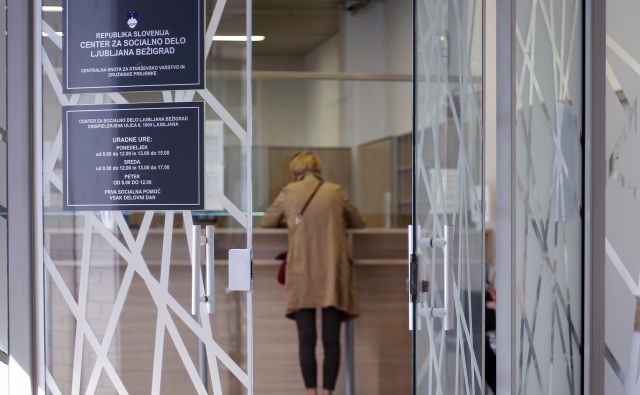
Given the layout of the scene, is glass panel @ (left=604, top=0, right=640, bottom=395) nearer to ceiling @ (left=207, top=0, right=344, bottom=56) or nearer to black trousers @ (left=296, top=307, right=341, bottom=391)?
black trousers @ (left=296, top=307, right=341, bottom=391)

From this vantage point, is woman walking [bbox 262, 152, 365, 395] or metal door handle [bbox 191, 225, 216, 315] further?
woman walking [bbox 262, 152, 365, 395]

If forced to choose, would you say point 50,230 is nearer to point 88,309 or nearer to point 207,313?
point 88,309

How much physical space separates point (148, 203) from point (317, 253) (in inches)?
91.1

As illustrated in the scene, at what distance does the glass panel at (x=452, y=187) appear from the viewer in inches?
124

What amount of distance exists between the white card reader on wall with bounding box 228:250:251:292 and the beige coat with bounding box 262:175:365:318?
224cm

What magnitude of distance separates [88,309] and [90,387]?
0.28 metres

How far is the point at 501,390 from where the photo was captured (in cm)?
319

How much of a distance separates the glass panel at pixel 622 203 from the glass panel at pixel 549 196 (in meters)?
0.17

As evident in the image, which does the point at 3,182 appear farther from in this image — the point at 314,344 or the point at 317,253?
the point at 314,344

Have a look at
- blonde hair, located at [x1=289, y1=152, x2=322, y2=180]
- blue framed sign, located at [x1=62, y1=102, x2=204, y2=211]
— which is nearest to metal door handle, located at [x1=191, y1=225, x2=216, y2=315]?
blue framed sign, located at [x1=62, y1=102, x2=204, y2=211]

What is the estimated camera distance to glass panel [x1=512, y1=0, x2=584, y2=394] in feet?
10.7

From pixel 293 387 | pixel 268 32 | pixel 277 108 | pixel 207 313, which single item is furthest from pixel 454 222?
pixel 268 32

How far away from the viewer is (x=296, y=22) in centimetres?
1030

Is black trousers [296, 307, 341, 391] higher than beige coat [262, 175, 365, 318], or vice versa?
beige coat [262, 175, 365, 318]
